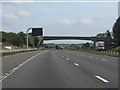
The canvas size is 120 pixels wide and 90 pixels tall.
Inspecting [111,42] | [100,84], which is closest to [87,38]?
[111,42]

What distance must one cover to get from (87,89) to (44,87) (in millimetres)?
1676

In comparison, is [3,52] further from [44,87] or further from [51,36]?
[51,36]

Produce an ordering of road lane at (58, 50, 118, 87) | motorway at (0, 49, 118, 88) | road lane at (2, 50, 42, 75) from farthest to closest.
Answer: road lane at (2, 50, 42, 75), road lane at (58, 50, 118, 87), motorway at (0, 49, 118, 88)

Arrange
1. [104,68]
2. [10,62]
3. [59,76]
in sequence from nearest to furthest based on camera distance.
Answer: [59,76]
[104,68]
[10,62]

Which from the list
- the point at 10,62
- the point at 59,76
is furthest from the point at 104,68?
the point at 10,62

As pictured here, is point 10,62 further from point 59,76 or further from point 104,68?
point 59,76

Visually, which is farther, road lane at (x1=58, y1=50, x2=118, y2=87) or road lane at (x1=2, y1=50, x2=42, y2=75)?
road lane at (x1=2, y1=50, x2=42, y2=75)

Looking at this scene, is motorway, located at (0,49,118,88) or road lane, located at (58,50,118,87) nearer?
motorway, located at (0,49,118,88)

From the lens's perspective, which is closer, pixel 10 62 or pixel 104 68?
pixel 104 68

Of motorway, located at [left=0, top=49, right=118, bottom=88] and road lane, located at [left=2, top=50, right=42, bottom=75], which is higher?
motorway, located at [left=0, top=49, right=118, bottom=88]

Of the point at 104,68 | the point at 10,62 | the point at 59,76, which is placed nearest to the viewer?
the point at 59,76

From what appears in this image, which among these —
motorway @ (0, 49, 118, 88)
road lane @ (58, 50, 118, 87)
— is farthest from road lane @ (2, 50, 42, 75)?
road lane @ (58, 50, 118, 87)

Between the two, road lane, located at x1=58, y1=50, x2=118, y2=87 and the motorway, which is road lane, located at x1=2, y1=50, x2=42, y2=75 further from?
road lane, located at x1=58, y1=50, x2=118, y2=87

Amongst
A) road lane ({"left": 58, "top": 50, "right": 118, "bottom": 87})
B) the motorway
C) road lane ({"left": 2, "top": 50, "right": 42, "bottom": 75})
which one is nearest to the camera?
the motorway
